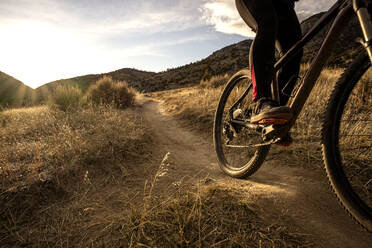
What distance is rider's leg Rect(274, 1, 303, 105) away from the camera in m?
1.97

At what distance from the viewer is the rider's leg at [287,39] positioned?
1.97 m

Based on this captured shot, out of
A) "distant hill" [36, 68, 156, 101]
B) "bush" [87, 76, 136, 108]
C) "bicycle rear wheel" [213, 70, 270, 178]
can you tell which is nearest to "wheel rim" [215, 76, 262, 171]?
"bicycle rear wheel" [213, 70, 270, 178]

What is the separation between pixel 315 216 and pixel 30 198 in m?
2.47

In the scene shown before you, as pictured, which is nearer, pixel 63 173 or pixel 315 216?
pixel 315 216

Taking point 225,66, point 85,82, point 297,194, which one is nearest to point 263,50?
point 297,194

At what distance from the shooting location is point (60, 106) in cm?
734

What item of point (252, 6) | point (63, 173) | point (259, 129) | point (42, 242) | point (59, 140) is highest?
point (252, 6)

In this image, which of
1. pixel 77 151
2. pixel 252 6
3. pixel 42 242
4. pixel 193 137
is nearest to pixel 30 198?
pixel 42 242

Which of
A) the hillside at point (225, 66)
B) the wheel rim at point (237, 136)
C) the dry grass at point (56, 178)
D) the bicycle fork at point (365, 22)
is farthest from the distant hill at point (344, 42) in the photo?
the dry grass at point (56, 178)

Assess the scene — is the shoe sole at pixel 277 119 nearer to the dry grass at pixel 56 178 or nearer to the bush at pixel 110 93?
the dry grass at pixel 56 178

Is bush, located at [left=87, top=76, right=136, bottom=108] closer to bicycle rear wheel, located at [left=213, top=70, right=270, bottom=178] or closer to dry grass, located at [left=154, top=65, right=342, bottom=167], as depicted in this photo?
dry grass, located at [left=154, top=65, right=342, bottom=167]

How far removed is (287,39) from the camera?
2008mm

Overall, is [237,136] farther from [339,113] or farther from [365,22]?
[365,22]

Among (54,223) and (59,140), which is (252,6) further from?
(59,140)
